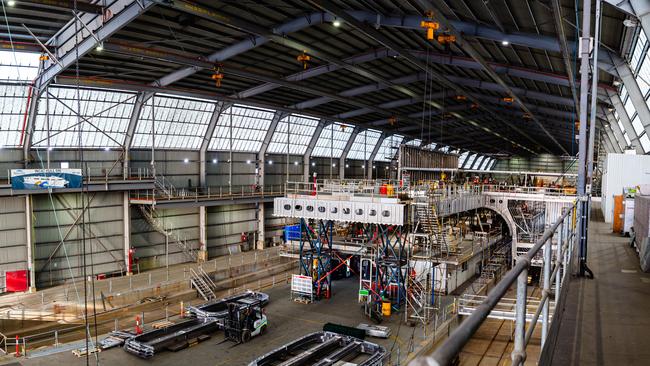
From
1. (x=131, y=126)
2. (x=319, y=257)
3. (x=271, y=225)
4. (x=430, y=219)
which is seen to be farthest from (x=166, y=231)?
(x=430, y=219)

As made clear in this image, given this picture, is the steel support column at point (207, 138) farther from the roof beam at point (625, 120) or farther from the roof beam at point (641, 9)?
the roof beam at point (641, 9)

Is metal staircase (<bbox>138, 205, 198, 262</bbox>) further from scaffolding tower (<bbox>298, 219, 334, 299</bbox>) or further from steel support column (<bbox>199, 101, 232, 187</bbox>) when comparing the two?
scaffolding tower (<bbox>298, 219, 334, 299</bbox>)

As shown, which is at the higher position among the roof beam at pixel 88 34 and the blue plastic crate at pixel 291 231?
the roof beam at pixel 88 34

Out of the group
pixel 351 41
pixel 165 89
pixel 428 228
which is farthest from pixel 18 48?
pixel 428 228

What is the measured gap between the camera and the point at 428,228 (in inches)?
1075

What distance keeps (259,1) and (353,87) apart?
1846 cm

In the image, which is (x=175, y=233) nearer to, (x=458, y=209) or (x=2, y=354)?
(x=2, y=354)

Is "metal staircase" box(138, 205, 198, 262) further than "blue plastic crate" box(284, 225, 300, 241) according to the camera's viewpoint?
No

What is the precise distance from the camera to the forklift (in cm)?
2222

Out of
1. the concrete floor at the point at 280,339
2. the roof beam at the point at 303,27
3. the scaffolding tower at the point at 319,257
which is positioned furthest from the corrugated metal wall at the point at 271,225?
the roof beam at the point at 303,27

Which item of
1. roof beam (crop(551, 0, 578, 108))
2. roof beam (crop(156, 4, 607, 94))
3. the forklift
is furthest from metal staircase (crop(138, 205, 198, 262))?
roof beam (crop(551, 0, 578, 108))

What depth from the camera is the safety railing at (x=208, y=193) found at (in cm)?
3472

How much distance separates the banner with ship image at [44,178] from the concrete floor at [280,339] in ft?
38.4

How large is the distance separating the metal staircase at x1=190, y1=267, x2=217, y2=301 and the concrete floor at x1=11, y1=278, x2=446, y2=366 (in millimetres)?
4672
